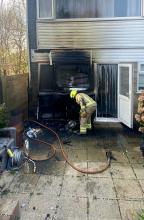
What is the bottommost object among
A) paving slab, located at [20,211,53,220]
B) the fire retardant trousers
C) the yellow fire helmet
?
paving slab, located at [20,211,53,220]

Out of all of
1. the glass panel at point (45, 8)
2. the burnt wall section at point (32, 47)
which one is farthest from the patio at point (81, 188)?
the glass panel at point (45, 8)

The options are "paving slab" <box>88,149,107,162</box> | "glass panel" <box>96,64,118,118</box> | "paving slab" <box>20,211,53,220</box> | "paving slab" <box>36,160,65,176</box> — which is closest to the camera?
"paving slab" <box>20,211,53,220</box>

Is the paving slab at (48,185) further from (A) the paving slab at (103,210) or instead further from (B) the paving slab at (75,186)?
(A) the paving slab at (103,210)

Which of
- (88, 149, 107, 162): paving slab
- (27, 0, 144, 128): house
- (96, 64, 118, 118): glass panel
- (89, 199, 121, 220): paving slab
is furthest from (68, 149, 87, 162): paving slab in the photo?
(96, 64, 118, 118): glass panel

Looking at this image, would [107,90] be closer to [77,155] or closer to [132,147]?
[132,147]

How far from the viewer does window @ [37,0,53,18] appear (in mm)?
9766

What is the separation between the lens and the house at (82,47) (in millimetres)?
9445

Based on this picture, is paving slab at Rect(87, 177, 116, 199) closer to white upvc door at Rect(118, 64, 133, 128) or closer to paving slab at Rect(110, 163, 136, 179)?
paving slab at Rect(110, 163, 136, 179)

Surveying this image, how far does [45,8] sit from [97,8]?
1.85m

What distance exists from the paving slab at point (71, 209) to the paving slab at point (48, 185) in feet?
1.04

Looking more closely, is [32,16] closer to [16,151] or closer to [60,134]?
[60,134]

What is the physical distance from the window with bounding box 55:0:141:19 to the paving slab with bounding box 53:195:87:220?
6.95 meters

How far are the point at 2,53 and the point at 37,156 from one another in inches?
378

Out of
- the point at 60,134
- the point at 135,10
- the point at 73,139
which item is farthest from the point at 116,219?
the point at 135,10
